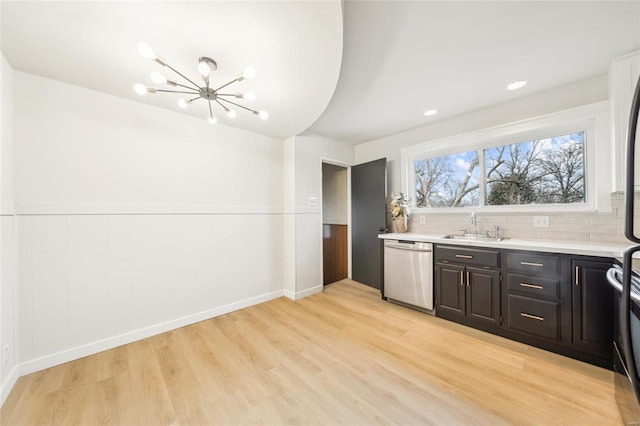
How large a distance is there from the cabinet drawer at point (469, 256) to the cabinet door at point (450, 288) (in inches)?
3.5

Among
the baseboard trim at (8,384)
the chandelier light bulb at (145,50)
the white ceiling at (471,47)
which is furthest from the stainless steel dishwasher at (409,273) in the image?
the baseboard trim at (8,384)

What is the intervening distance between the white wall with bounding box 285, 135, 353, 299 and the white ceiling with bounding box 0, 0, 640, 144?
108cm

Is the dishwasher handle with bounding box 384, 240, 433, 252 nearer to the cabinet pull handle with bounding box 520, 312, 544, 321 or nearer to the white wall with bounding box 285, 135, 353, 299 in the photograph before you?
the cabinet pull handle with bounding box 520, 312, 544, 321

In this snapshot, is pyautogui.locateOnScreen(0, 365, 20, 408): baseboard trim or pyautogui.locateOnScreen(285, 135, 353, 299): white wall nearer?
pyautogui.locateOnScreen(0, 365, 20, 408): baseboard trim

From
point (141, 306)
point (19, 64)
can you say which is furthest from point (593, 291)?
point (19, 64)

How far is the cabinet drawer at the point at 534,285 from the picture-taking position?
6.56ft

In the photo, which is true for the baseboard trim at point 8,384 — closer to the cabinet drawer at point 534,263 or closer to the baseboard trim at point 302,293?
the baseboard trim at point 302,293

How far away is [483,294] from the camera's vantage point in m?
2.38

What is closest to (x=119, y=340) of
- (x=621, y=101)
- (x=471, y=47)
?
(x=471, y=47)

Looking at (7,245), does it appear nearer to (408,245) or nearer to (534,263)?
(408,245)

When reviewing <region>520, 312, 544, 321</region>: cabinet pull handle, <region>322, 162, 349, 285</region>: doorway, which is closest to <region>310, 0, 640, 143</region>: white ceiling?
<region>322, 162, 349, 285</region>: doorway

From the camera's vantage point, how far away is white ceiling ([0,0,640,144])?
1.37 metres

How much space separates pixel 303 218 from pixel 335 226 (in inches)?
36.3

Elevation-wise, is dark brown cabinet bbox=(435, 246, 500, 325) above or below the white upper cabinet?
below
